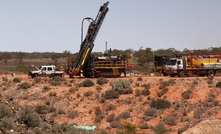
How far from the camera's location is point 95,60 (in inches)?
1911

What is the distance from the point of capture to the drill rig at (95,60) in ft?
159

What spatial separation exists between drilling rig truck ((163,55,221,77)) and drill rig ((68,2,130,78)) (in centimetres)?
489

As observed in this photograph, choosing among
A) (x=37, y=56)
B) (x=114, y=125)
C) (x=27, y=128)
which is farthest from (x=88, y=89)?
(x=37, y=56)

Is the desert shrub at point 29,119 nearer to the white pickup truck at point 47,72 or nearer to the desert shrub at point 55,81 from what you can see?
the desert shrub at point 55,81

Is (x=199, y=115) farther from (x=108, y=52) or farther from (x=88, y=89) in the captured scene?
(x=108, y=52)

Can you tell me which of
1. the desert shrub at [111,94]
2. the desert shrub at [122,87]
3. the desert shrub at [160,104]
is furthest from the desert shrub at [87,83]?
the desert shrub at [160,104]

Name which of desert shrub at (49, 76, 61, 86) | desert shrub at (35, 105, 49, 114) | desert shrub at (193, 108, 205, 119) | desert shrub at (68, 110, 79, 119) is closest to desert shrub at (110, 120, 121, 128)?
desert shrub at (68, 110, 79, 119)

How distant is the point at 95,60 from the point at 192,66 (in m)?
10.5

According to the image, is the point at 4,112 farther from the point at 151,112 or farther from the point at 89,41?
the point at 89,41

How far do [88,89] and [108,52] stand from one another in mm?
13041

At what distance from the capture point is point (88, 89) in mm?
41969

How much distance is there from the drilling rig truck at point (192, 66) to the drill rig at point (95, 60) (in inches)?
193

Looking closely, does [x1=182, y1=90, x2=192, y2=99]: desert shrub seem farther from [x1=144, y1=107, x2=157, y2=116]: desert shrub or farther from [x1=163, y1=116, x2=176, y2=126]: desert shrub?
[x1=163, y1=116, x2=176, y2=126]: desert shrub

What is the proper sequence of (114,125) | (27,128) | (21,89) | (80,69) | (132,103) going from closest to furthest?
(27,128)
(114,125)
(132,103)
(21,89)
(80,69)
